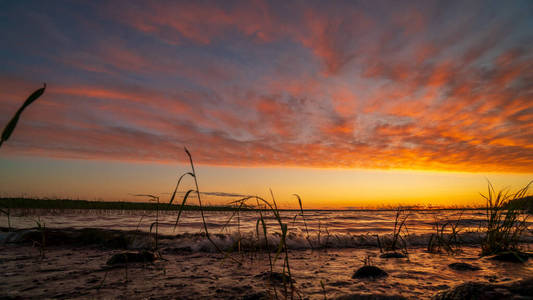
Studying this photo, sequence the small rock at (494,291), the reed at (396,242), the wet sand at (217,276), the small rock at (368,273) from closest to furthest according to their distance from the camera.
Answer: the small rock at (494,291), the wet sand at (217,276), the small rock at (368,273), the reed at (396,242)

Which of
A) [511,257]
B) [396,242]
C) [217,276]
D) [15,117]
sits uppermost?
[15,117]

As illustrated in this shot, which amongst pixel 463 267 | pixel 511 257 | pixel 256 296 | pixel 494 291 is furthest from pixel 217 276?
pixel 511 257

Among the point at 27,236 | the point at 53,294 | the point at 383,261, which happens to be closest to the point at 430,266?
the point at 383,261

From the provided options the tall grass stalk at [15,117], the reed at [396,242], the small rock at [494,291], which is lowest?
the reed at [396,242]

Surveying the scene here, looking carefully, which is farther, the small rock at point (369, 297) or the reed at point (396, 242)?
the reed at point (396, 242)

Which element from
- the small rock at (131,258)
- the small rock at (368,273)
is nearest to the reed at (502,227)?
the small rock at (368,273)

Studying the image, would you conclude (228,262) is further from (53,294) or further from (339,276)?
(53,294)

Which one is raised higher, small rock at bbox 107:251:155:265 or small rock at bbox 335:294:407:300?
small rock at bbox 335:294:407:300

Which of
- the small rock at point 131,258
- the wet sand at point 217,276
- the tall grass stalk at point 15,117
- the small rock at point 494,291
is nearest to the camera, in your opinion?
the tall grass stalk at point 15,117

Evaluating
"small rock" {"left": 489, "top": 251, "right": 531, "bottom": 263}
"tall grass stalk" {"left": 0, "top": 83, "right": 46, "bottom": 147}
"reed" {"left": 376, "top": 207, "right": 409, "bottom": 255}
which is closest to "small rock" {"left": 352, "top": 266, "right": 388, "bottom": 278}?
"reed" {"left": 376, "top": 207, "right": 409, "bottom": 255}

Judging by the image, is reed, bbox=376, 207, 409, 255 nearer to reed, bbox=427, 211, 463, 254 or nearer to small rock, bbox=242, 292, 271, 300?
reed, bbox=427, 211, 463, 254

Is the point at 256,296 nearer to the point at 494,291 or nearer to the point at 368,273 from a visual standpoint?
the point at 368,273

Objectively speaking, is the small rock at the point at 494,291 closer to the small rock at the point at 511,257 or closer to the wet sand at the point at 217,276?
the wet sand at the point at 217,276

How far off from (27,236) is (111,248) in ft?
6.74
